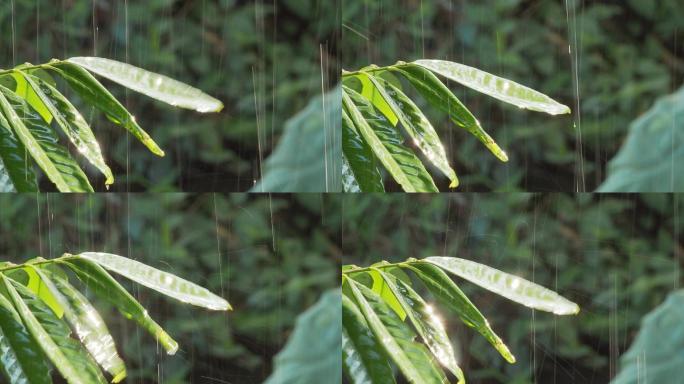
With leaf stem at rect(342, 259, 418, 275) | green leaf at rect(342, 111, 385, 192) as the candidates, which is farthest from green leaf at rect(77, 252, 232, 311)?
green leaf at rect(342, 111, 385, 192)

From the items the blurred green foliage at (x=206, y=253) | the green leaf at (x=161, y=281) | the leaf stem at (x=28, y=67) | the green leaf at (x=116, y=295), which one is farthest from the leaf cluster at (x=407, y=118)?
the leaf stem at (x=28, y=67)

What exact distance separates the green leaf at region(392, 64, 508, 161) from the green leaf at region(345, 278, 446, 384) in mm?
364

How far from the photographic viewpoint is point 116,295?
2.06 metres

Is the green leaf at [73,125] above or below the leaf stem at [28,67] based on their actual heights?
below

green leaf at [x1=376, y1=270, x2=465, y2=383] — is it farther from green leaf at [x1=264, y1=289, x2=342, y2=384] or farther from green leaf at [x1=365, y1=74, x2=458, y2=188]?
green leaf at [x1=365, y1=74, x2=458, y2=188]

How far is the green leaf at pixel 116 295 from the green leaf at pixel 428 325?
0.44 meters

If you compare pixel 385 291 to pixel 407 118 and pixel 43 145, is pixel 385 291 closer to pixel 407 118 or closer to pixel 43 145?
pixel 407 118

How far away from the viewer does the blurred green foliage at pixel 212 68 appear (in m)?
2.04

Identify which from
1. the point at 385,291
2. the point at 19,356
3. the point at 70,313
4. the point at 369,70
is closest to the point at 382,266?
the point at 385,291

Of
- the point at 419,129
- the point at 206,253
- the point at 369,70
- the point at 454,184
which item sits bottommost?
the point at 206,253

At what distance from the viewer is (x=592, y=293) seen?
2.06 meters

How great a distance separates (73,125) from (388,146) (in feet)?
1.99

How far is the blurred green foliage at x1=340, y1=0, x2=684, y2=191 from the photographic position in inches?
80.7

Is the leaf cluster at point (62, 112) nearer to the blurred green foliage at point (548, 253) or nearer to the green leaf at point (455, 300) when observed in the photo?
the blurred green foliage at point (548, 253)
